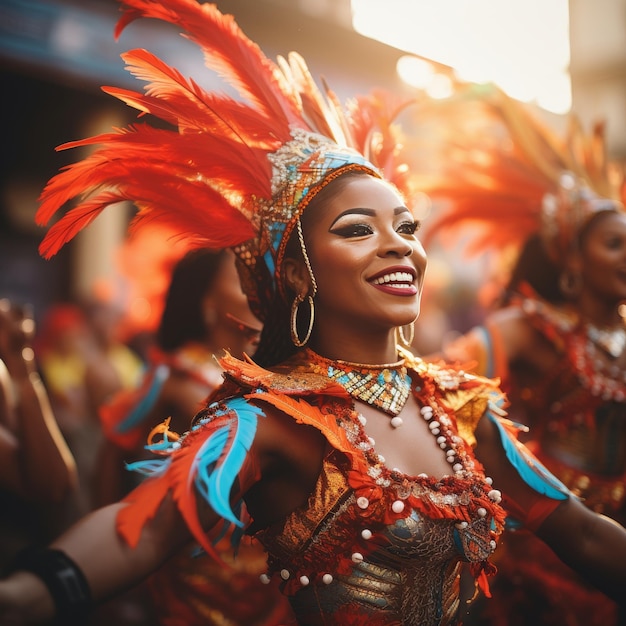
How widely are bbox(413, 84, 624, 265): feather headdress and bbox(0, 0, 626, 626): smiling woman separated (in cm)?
177

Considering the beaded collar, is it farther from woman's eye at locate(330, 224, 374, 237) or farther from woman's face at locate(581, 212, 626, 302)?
woman's face at locate(581, 212, 626, 302)

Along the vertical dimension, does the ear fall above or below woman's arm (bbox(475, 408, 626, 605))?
above

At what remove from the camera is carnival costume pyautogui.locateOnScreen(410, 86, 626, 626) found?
3.84 metres

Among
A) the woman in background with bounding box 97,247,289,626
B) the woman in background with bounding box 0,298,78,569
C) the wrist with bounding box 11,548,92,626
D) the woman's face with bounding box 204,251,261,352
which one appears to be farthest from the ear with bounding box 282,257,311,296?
the woman's face with bounding box 204,251,261,352

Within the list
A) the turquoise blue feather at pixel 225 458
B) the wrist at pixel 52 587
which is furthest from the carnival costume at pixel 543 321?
the wrist at pixel 52 587

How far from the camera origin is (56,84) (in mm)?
8633

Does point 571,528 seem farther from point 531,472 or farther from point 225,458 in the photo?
point 225,458

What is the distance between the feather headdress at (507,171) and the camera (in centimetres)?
421

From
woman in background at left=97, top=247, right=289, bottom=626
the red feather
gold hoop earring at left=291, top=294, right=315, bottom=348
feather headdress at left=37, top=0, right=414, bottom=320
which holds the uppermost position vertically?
the red feather

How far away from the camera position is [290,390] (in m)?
2.00

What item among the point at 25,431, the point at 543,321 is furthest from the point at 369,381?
the point at 543,321

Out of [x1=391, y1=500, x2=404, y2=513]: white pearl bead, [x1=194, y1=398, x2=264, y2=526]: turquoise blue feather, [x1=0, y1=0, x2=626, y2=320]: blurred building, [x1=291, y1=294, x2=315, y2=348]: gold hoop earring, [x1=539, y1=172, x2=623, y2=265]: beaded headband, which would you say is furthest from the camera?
[x1=0, y1=0, x2=626, y2=320]: blurred building

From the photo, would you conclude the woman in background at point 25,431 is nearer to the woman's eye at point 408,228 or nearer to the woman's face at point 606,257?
the woman's eye at point 408,228

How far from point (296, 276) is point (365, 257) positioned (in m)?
0.24
